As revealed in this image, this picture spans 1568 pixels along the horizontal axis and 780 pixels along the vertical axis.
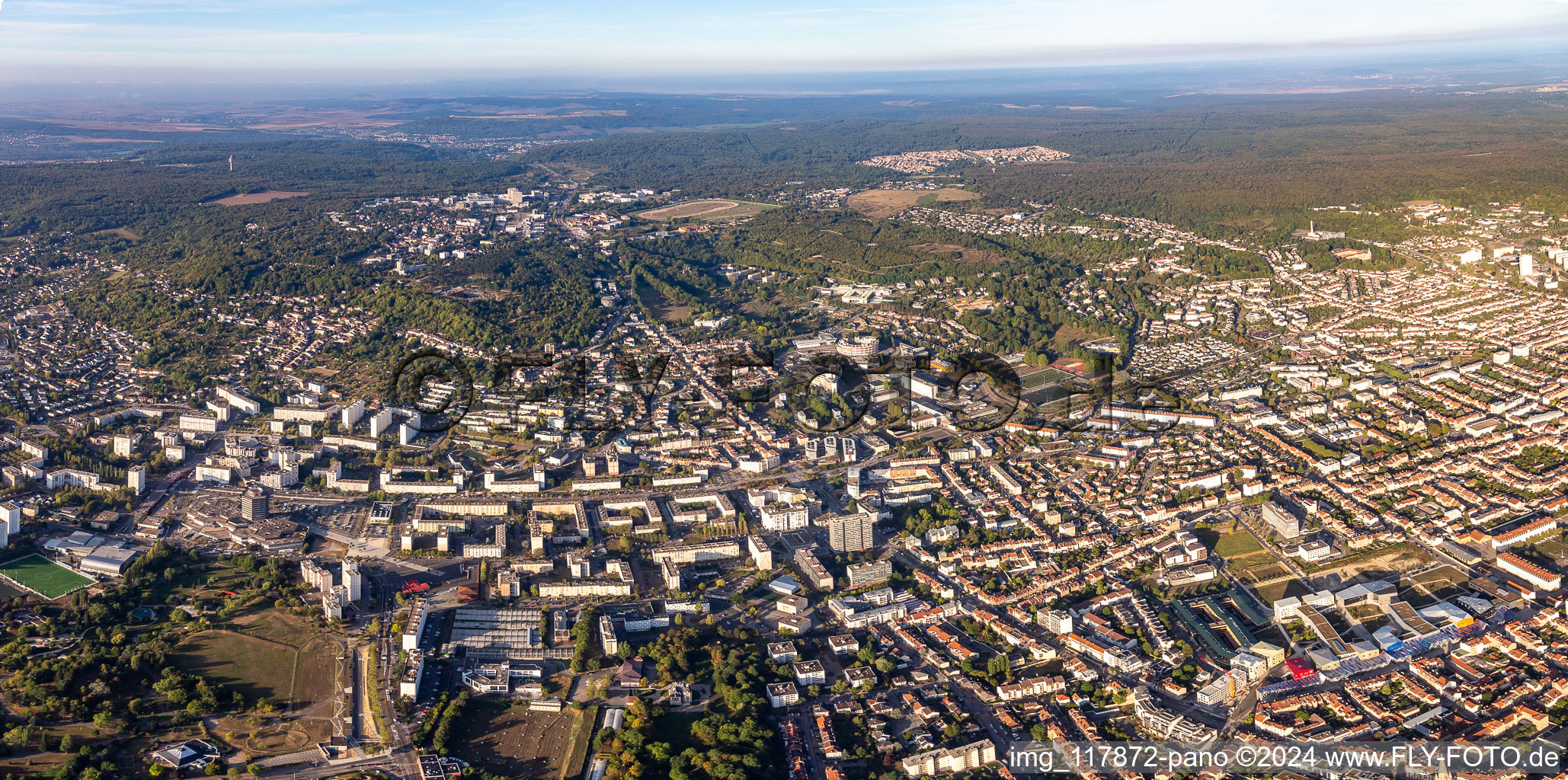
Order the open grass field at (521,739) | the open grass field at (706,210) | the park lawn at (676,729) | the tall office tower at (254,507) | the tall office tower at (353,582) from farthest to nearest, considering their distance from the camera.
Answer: the open grass field at (706,210), the tall office tower at (254,507), the tall office tower at (353,582), the park lawn at (676,729), the open grass field at (521,739)

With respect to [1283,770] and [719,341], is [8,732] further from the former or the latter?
[719,341]

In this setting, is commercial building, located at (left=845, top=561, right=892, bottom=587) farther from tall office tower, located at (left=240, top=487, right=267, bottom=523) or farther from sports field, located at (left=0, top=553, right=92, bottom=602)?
sports field, located at (left=0, top=553, right=92, bottom=602)

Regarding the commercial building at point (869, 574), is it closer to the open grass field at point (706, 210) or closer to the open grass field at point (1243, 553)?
the open grass field at point (1243, 553)

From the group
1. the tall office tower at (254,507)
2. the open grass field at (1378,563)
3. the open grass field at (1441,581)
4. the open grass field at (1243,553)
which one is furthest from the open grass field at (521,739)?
the open grass field at (1441,581)

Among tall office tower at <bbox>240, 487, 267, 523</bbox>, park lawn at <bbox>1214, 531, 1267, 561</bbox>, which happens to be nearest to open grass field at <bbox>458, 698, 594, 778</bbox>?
tall office tower at <bbox>240, 487, 267, 523</bbox>

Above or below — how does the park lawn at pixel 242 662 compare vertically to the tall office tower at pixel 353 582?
below

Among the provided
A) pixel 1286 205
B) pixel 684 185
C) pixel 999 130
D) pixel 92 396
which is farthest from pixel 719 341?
pixel 999 130
